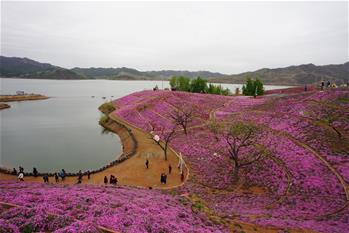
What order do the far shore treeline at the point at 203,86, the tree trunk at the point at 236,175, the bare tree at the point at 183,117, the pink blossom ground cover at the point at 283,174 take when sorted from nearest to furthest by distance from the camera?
1. the pink blossom ground cover at the point at 283,174
2. the tree trunk at the point at 236,175
3. the bare tree at the point at 183,117
4. the far shore treeline at the point at 203,86

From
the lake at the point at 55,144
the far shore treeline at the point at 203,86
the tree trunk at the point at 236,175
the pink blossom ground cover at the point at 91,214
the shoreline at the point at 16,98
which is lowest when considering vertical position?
the lake at the point at 55,144

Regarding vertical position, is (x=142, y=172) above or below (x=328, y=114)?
below

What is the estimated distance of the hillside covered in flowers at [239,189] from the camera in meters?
16.4

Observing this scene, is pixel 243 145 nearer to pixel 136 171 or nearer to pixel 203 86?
pixel 136 171

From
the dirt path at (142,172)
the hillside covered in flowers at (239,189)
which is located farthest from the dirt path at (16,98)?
the dirt path at (142,172)

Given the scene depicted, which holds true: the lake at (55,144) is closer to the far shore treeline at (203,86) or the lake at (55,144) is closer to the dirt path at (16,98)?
the far shore treeline at (203,86)

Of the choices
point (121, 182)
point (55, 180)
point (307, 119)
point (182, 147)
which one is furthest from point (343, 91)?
point (55, 180)

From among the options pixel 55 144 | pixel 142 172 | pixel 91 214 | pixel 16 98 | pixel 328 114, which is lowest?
pixel 55 144

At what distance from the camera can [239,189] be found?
3206 cm

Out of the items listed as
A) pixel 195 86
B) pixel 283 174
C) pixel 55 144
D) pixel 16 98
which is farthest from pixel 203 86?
pixel 16 98

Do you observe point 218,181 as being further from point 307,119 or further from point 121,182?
point 307,119

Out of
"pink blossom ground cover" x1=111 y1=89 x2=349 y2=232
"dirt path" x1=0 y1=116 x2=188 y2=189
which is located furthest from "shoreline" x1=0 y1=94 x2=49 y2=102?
"pink blossom ground cover" x1=111 y1=89 x2=349 y2=232

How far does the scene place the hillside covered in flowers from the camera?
1638cm

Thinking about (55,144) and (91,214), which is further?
(55,144)
